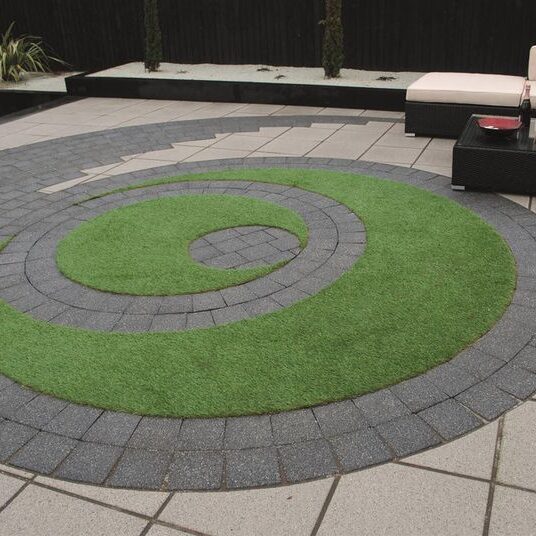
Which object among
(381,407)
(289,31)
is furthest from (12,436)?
(289,31)

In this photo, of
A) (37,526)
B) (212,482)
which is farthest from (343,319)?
(37,526)

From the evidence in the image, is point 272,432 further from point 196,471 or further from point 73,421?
point 73,421

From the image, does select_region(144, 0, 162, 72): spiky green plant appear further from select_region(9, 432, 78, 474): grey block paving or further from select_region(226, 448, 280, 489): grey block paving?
select_region(226, 448, 280, 489): grey block paving

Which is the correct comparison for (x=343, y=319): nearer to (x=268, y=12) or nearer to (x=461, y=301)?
(x=461, y=301)

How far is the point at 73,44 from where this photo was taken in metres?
13.1

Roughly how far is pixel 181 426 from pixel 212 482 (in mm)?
400

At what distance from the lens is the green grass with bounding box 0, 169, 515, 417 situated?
10.8ft

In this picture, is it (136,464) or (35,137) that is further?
(35,137)

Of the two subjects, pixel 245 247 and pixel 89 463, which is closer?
pixel 89 463

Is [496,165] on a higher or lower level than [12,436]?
higher

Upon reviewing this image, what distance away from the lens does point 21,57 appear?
1215 cm

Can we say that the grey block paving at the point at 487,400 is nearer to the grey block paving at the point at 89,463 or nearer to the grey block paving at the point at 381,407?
the grey block paving at the point at 381,407

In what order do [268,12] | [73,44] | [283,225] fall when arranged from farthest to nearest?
[73,44] < [268,12] < [283,225]

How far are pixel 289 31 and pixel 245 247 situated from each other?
7.39 m
